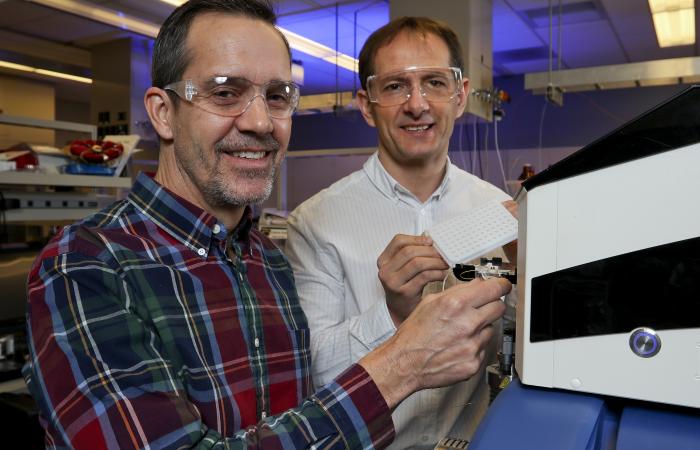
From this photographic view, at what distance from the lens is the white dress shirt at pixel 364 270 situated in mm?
1187

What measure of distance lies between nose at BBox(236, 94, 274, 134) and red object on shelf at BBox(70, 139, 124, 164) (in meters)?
1.84

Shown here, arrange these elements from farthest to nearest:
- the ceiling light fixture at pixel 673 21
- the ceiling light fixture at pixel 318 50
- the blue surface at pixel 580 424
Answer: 1. the ceiling light fixture at pixel 318 50
2. the ceiling light fixture at pixel 673 21
3. the blue surface at pixel 580 424

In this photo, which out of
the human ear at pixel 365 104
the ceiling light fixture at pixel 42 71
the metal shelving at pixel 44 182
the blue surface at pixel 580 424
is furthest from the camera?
the ceiling light fixture at pixel 42 71

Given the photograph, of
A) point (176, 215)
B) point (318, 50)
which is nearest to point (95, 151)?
point (176, 215)

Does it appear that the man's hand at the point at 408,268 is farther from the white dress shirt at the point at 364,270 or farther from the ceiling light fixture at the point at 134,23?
the ceiling light fixture at the point at 134,23

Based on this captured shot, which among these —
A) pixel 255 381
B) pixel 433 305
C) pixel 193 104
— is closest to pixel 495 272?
pixel 433 305

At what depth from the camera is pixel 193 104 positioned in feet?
3.06

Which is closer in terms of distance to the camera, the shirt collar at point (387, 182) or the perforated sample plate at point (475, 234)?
the perforated sample plate at point (475, 234)

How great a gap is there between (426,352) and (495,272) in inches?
6.1

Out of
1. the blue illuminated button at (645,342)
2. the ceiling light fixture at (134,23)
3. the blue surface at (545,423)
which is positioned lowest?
the blue surface at (545,423)

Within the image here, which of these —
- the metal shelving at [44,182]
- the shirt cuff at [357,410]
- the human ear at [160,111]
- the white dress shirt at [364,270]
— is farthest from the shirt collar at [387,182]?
the metal shelving at [44,182]

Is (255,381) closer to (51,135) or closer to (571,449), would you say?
(571,449)

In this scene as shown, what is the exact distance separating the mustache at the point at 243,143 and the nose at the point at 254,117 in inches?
0.6

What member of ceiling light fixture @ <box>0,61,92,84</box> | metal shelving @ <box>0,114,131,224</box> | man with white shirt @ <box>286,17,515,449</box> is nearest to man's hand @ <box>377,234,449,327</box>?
man with white shirt @ <box>286,17,515,449</box>
